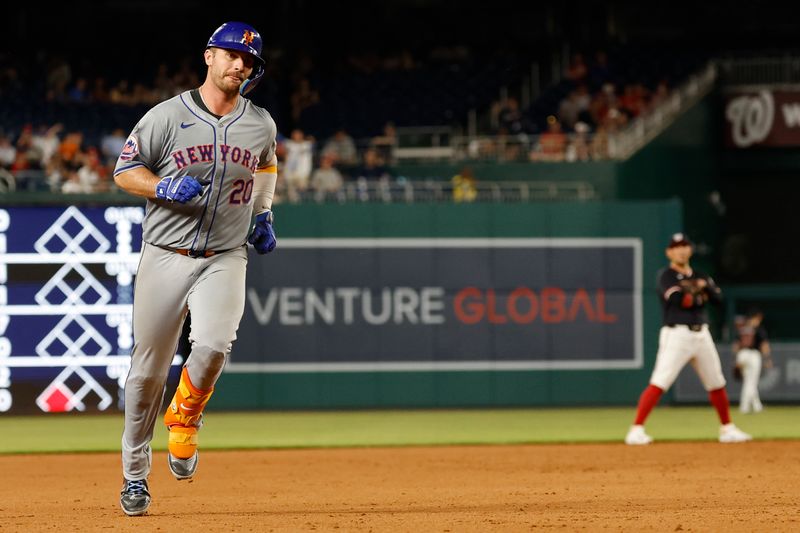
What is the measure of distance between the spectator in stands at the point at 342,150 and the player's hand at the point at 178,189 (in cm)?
1431

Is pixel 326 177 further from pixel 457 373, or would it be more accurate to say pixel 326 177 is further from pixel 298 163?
pixel 457 373

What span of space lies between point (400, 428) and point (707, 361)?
4.25 metres

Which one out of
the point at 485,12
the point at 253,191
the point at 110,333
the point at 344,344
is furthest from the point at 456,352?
Result: the point at 485,12

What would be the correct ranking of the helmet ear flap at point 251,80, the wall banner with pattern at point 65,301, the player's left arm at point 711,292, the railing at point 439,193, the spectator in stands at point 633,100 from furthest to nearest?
the spectator in stands at point 633,100 → the railing at point 439,193 → the wall banner with pattern at point 65,301 → the player's left arm at point 711,292 → the helmet ear flap at point 251,80

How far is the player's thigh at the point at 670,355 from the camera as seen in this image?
12.7 m

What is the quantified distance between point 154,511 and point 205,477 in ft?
8.90

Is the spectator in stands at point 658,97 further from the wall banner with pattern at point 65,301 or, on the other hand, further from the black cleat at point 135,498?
the black cleat at point 135,498

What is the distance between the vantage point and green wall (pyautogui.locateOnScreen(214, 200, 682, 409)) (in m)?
17.8

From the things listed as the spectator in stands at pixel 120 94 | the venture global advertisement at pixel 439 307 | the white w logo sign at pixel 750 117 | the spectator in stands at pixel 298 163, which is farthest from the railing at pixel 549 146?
the spectator in stands at pixel 120 94

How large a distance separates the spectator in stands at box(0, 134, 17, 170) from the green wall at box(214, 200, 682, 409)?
4.50m

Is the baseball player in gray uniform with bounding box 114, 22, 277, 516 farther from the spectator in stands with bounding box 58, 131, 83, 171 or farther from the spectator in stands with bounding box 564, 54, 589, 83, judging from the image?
the spectator in stands with bounding box 564, 54, 589, 83

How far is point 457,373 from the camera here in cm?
1795

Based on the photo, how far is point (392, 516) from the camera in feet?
23.6

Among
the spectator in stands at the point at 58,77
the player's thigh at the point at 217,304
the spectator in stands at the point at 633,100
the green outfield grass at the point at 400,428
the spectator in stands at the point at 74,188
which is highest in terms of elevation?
the spectator in stands at the point at 58,77
